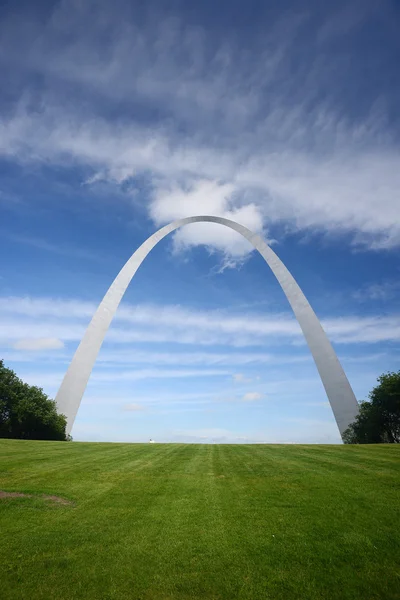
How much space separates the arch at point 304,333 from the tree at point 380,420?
1.08 metres

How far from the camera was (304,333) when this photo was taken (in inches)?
1689

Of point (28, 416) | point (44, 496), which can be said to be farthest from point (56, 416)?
point (44, 496)

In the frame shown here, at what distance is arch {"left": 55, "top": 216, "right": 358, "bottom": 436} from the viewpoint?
37.7m

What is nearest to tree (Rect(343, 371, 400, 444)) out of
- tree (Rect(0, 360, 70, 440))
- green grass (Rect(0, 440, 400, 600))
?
green grass (Rect(0, 440, 400, 600))

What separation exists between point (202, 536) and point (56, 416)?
112 ft

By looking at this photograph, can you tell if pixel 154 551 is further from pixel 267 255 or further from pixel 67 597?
pixel 267 255

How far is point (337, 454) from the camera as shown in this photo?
19.9 meters

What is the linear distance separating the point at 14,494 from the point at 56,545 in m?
4.49

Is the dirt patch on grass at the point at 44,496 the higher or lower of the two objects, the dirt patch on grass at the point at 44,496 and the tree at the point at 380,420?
the lower

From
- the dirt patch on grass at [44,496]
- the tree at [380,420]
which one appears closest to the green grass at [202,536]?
the dirt patch on grass at [44,496]

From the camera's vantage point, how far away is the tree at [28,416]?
3666 cm

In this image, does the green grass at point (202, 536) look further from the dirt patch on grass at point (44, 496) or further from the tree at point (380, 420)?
the tree at point (380, 420)

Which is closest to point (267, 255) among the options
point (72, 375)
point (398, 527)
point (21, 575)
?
point (72, 375)

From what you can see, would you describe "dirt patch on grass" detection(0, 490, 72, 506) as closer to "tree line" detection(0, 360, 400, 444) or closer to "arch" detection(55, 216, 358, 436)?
"tree line" detection(0, 360, 400, 444)
